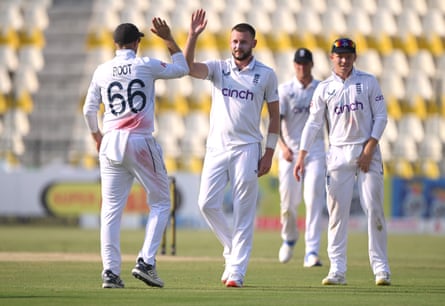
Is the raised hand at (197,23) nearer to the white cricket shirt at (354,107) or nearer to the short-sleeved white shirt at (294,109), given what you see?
the white cricket shirt at (354,107)

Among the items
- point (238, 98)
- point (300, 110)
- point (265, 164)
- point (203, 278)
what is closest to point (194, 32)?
point (238, 98)

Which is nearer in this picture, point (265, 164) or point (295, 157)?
point (265, 164)

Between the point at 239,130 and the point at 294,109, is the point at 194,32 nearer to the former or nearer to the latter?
the point at 239,130

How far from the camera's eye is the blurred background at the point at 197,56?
28172 millimetres

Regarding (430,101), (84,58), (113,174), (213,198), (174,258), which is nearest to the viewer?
(113,174)

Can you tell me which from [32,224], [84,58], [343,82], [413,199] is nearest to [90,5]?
[84,58]

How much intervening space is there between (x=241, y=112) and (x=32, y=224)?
16891 mm

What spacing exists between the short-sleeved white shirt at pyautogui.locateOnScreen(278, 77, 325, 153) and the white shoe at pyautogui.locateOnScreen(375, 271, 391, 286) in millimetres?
3886

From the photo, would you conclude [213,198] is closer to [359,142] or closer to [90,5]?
[359,142]

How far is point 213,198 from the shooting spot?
33.9 ft

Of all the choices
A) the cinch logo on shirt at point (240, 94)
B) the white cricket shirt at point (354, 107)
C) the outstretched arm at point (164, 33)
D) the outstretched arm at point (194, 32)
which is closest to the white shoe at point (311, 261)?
the white cricket shirt at point (354, 107)

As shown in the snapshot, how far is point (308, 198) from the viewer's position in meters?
13.9

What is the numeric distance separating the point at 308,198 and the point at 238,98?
402 centimetres

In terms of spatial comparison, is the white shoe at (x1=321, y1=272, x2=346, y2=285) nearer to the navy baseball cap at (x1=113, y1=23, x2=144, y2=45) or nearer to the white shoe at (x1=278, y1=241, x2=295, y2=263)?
the navy baseball cap at (x1=113, y1=23, x2=144, y2=45)
